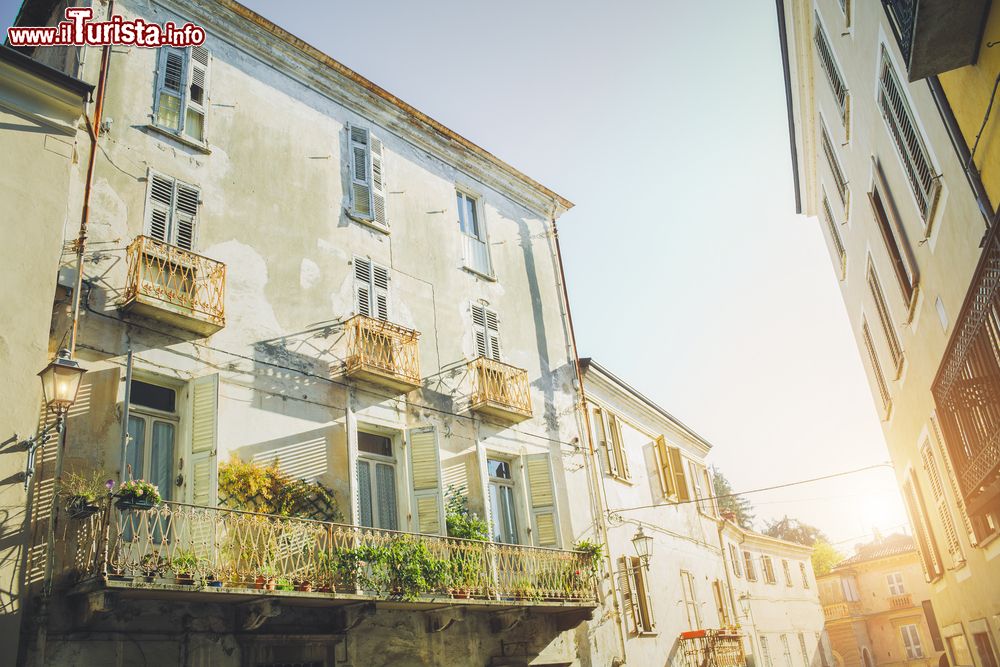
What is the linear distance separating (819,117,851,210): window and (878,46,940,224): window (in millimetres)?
5158

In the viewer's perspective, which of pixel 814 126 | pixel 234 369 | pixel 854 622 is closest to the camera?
pixel 234 369

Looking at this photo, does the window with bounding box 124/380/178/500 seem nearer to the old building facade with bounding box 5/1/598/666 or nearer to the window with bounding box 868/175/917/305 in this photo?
the old building facade with bounding box 5/1/598/666

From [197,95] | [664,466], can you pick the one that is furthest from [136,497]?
[664,466]

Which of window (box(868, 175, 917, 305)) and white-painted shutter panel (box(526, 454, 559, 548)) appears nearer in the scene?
window (box(868, 175, 917, 305))

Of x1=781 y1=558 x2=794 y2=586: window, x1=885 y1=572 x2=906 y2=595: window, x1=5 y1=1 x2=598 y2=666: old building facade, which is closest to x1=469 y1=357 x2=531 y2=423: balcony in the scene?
x1=5 y1=1 x2=598 y2=666: old building facade

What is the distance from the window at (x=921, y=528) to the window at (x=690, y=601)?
6041 mm

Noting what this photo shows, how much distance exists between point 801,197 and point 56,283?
18.3 metres

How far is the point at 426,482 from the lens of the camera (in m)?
13.4

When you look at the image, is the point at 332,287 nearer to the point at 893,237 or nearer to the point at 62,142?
the point at 62,142

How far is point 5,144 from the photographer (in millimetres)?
9961

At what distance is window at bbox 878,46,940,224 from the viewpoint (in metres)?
9.05

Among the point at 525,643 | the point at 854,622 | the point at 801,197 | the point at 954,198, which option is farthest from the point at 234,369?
the point at 854,622

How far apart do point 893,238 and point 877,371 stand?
6.50 meters

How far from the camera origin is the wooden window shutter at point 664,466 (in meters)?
21.9
